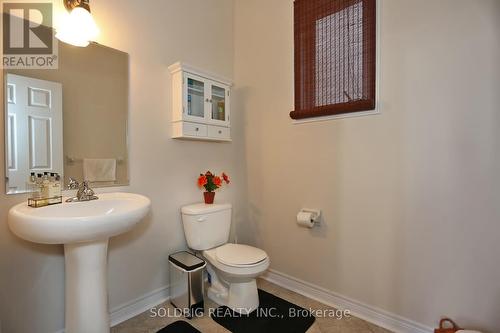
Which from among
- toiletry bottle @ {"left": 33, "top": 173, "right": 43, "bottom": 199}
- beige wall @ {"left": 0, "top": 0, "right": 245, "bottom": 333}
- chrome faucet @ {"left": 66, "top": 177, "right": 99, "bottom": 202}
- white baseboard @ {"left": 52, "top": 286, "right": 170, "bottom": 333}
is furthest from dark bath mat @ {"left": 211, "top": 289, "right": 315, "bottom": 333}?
toiletry bottle @ {"left": 33, "top": 173, "right": 43, "bottom": 199}

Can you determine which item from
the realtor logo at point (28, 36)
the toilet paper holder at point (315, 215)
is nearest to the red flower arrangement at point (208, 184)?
the toilet paper holder at point (315, 215)

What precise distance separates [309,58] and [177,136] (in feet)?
3.84

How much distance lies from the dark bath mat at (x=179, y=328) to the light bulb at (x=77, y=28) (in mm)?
1800

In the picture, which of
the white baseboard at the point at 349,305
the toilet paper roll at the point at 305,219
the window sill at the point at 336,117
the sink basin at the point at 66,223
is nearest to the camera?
the sink basin at the point at 66,223

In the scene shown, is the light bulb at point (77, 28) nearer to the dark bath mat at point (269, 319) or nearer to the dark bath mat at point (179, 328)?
the dark bath mat at point (179, 328)

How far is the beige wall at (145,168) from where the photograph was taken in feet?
4.16

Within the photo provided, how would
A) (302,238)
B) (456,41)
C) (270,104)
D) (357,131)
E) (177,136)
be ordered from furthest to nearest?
1. (270,104)
2. (302,238)
3. (177,136)
4. (357,131)
5. (456,41)

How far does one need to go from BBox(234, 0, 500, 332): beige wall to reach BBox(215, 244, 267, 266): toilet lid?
0.43 meters

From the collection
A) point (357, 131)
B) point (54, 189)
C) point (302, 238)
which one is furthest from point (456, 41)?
point (54, 189)

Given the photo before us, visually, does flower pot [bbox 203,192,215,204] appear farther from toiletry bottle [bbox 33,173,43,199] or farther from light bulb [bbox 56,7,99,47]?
light bulb [bbox 56,7,99,47]

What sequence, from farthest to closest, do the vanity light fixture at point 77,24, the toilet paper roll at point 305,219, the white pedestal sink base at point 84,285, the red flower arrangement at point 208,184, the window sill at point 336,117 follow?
the red flower arrangement at point 208,184 → the toilet paper roll at point 305,219 → the window sill at point 336,117 → the vanity light fixture at point 77,24 → the white pedestal sink base at point 84,285

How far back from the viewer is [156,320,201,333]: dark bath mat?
60.1 inches

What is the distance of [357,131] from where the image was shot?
1.68 meters

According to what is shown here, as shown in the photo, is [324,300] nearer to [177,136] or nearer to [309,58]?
[177,136]
